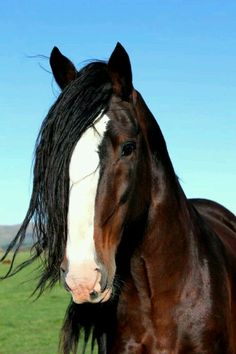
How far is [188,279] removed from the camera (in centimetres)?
407

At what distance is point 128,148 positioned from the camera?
3572 millimetres

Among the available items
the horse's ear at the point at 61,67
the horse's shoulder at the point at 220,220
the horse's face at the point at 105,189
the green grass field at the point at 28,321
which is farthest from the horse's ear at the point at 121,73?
the green grass field at the point at 28,321

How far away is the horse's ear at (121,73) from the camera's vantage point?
3.74 m

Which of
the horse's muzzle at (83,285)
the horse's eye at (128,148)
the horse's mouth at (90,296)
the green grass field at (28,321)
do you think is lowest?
the green grass field at (28,321)

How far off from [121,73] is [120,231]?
871 millimetres

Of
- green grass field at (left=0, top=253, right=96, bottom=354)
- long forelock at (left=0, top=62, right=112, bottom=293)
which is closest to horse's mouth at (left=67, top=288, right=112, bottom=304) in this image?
long forelock at (left=0, top=62, right=112, bottom=293)

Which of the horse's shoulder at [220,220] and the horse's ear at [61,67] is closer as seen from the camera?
the horse's ear at [61,67]

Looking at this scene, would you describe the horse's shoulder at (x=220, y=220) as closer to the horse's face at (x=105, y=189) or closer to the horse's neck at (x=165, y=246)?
the horse's neck at (x=165, y=246)

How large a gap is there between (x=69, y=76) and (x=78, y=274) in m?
1.29

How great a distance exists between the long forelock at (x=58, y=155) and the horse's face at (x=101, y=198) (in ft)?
0.21

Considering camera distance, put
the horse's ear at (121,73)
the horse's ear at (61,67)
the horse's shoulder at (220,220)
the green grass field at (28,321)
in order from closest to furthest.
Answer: the horse's ear at (121,73)
the horse's ear at (61,67)
the horse's shoulder at (220,220)
the green grass field at (28,321)

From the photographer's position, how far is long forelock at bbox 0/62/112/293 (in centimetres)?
346

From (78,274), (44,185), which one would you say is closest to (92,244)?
(78,274)

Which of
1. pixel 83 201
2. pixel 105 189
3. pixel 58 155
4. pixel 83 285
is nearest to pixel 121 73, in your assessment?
pixel 58 155
